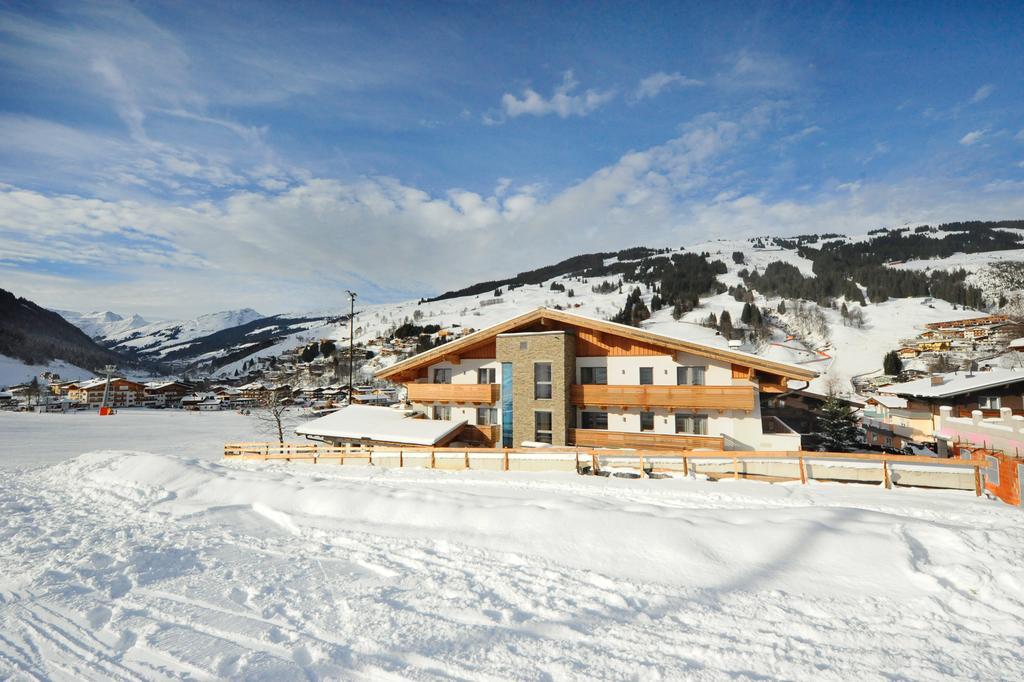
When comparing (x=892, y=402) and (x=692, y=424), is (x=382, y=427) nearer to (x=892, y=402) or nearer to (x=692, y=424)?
(x=692, y=424)

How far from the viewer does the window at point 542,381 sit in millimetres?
22297

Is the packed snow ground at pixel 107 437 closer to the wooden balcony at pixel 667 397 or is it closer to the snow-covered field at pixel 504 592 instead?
the wooden balcony at pixel 667 397

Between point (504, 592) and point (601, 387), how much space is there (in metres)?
16.7

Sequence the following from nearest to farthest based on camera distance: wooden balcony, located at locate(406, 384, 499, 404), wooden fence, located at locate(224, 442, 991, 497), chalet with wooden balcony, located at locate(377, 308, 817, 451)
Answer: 1. wooden fence, located at locate(224, 442, 991, 497)
2. chalet with wooden balcony, located at locate(377, 308, 817, 451)
3. wooden balcony, located at locate(406, 384, 499, 404)

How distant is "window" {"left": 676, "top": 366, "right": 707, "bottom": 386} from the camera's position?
20922 mm

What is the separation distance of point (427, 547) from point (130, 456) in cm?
1524

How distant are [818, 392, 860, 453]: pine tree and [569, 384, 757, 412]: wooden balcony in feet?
54.5

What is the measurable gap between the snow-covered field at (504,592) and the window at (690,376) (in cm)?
1138

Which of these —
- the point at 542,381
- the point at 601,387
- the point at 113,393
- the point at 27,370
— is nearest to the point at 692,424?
the point at 601,387

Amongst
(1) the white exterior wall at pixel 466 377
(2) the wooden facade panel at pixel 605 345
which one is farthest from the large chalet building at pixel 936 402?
(1) the white exterior wall at pixel 466 377

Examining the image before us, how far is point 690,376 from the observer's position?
21.0 metres

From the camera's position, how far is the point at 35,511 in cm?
1009

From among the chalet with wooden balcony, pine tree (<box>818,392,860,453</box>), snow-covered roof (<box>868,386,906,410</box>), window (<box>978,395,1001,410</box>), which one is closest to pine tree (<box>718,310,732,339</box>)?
snow-covered roof (<box>868,386,906,410</box>)

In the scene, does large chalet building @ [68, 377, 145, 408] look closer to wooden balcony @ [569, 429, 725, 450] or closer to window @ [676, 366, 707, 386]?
wooden balcony @ [569, 429, 725, 450]
